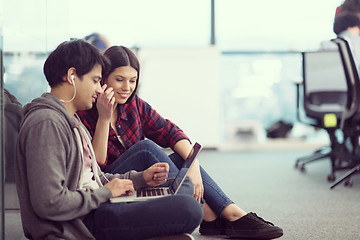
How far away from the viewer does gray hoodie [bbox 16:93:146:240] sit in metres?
1.11

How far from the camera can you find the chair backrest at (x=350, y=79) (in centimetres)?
280

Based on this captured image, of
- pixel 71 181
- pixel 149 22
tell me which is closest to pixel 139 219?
pixel 71 181

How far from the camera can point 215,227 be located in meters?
1.72

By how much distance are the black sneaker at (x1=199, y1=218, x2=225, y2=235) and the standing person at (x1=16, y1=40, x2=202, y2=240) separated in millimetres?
422

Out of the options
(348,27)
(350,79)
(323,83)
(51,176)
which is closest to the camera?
(51,176)

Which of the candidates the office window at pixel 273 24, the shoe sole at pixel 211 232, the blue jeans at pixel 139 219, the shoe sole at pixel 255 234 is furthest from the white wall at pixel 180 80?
the blue jeans at pixel 139 219

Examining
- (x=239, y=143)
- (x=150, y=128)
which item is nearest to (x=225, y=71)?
(x=239, y=143)

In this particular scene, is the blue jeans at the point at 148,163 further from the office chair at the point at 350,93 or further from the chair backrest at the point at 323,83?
the chair backrest at the point at 323,83

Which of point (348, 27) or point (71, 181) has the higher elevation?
point (348, 27)

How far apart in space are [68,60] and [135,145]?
0.49 metres

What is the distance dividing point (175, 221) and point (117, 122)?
526 mm

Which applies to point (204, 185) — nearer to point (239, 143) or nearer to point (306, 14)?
point (239, 143)

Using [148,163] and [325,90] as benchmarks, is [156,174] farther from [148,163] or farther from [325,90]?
[325,90]

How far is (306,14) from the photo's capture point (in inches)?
197
